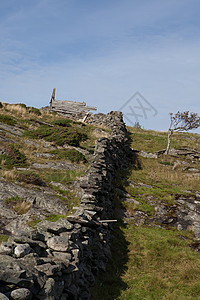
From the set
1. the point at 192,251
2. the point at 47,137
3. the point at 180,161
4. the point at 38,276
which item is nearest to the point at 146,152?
the point at 180,161

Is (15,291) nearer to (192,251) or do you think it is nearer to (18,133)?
(192,251)

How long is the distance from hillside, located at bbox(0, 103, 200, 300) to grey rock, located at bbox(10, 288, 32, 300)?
15 mm

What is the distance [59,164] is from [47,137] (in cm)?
822

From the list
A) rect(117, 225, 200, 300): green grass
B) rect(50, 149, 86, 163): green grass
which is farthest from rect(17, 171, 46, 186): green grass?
rect(50, 149, 86, 163): green grass

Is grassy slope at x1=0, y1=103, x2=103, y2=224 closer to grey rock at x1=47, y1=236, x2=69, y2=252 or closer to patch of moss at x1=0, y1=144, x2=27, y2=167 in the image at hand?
patch of moss at x1=0, y1=144, x2=27, y2=167

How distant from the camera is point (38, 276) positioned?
4.54 meters

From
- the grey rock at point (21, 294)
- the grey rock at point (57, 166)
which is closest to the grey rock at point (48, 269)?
the grey rock at point (21, 294)

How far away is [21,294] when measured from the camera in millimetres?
3908

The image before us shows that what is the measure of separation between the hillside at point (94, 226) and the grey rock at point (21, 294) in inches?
0.6

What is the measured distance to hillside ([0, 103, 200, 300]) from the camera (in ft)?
18.2

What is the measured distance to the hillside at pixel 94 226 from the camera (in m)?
5.56

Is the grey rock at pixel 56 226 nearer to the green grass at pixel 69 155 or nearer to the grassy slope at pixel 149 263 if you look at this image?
the grassy slope at pixel 149 263

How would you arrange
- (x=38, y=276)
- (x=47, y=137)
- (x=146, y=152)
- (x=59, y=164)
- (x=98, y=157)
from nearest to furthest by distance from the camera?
(x=38, y=276) → (x=98, y=157) → (x=59, y=164) → (x=47, y=137) → (x=146, y=152)

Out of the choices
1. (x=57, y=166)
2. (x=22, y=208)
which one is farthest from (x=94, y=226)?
(x=57, y=166)
